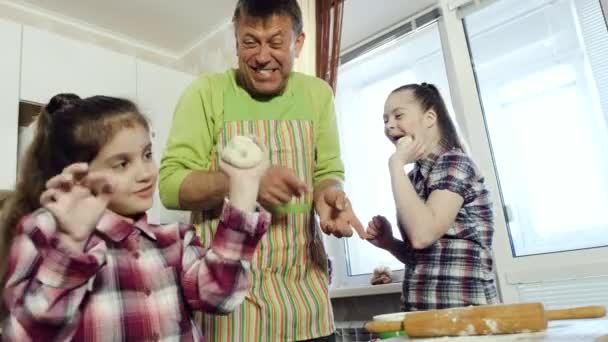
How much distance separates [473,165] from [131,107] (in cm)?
81

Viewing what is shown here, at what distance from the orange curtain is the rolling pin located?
1.53 metres

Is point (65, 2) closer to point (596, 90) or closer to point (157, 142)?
point (157, 142)

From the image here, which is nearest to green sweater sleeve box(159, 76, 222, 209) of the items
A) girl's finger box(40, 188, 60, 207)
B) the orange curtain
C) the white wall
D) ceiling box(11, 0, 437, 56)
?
girl's finger box(40, 188, 60, 207)

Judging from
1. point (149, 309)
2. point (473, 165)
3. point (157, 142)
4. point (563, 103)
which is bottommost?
point (149, 309)

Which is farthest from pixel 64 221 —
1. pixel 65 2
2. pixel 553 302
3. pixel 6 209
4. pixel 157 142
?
pixel 65 2

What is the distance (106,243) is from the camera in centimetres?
77

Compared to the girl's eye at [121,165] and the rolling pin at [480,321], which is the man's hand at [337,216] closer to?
the rolling pin at [480,321]

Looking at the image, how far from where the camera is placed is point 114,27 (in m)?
2.64

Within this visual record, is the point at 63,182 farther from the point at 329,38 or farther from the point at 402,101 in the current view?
the point at 329,38

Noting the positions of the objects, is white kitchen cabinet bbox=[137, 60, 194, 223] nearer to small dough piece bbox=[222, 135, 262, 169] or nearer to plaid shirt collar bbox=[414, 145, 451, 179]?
plaid shirt collar bbox=[414, 145, 451, 179]

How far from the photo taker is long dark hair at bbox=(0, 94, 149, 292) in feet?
2.69

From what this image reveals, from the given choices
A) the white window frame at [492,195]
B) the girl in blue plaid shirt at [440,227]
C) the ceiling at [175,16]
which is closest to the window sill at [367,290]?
the white window frame at [492,195]

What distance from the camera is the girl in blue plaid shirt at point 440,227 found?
1.09 m

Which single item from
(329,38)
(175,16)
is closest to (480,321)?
(329,38)
